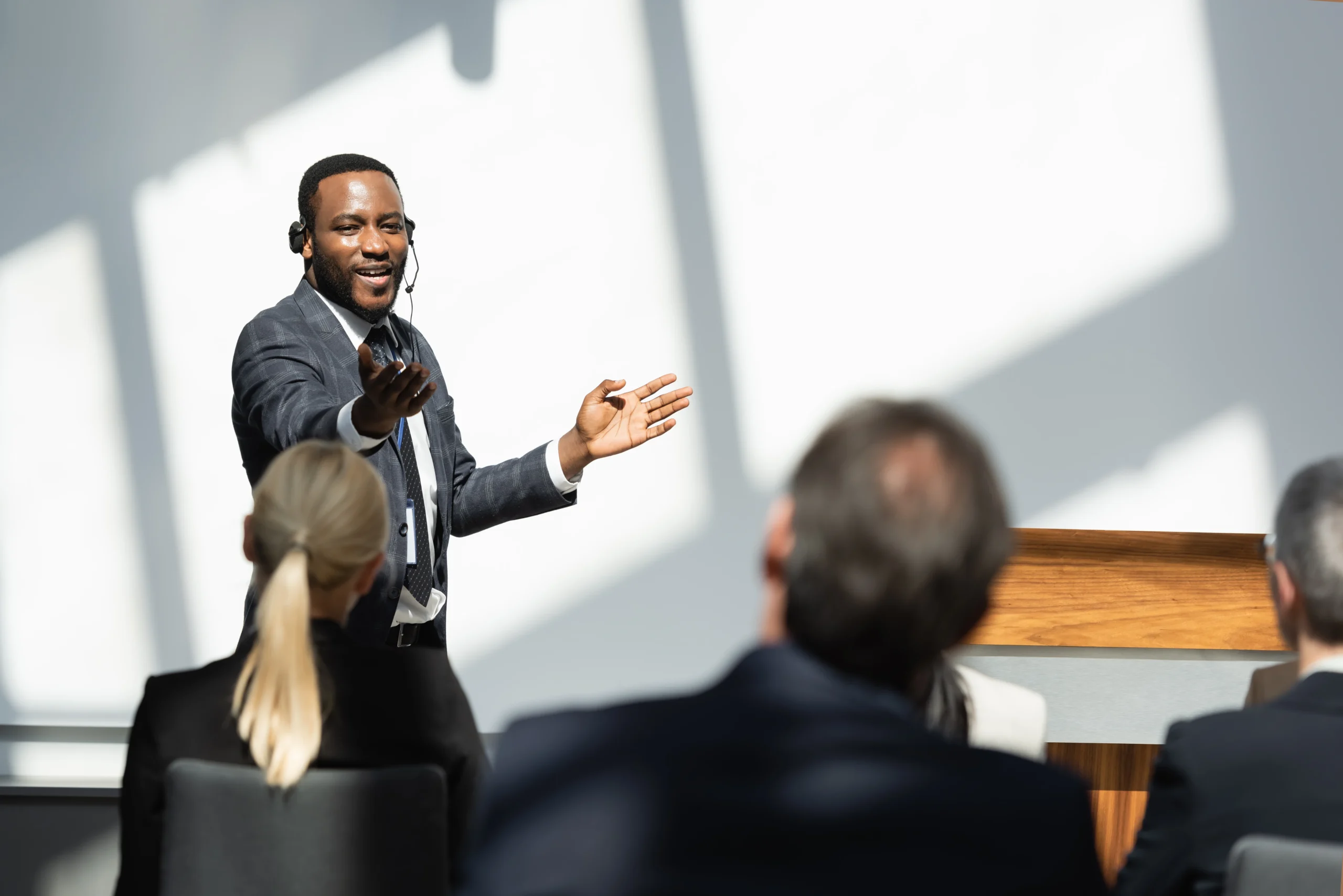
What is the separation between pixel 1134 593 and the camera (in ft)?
10.7

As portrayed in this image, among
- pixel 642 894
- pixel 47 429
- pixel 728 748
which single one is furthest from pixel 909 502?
pixel 47 429

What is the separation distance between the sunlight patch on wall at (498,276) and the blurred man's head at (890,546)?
233cm

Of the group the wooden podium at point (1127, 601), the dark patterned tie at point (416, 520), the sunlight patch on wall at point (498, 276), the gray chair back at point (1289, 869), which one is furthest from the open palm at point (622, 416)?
the gray chair back at point (1289, 869)

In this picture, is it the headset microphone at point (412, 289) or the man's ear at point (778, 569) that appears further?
the headset microphone at point (412, 289)

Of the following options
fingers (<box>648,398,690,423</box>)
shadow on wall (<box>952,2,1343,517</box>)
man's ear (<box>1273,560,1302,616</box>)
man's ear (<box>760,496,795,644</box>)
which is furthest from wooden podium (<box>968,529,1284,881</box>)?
man's ear (<box>760,496,795,644</box>)

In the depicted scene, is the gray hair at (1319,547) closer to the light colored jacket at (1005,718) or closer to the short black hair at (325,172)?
the light colored jacket at (1005,718)

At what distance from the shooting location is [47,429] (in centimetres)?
310

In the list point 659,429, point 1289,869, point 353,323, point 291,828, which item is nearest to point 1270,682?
point 1289,869

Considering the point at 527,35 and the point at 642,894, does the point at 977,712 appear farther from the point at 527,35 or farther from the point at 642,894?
the point at 527,35

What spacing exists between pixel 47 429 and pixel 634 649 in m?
1.50

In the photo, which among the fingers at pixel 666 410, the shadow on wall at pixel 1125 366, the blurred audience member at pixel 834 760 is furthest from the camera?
the shadow on wall at pixel 1125 366

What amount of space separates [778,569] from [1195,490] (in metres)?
2.75

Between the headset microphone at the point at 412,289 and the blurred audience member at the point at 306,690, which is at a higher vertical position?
the headset microphone at the point at 412,289

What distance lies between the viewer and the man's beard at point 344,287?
99.3 inches
